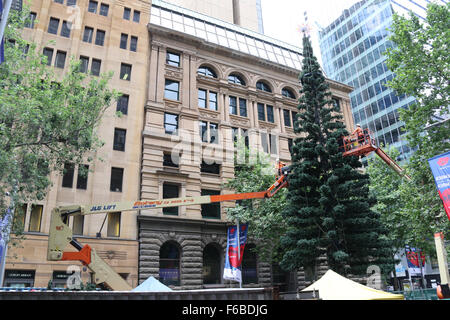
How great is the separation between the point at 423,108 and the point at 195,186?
58.0 ft

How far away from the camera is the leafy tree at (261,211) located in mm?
24719

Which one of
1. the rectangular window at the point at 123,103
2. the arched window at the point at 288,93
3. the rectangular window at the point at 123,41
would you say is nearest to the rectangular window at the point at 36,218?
the rectangular window at the point at 123,103

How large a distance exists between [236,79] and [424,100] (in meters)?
19.6

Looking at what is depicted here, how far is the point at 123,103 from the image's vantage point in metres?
28.3

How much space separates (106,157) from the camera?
25953 millimetres

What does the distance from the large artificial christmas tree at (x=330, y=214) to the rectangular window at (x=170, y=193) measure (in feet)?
32.5

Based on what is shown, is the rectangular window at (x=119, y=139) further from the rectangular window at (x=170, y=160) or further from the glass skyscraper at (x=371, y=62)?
the glass skyscraper at (x=371, y=62)

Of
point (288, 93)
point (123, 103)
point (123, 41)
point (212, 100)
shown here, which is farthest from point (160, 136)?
point (288, 93)

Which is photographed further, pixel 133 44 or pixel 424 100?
pixel 133 44

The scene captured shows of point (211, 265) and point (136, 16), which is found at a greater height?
point (136, 16)

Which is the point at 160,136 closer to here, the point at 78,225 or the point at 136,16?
the point at 78,225

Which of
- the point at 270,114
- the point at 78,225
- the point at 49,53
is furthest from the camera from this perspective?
the point at 270,114

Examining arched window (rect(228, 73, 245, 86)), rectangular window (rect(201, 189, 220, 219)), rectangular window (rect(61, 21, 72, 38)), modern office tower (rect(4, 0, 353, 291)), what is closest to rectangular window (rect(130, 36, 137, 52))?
modern office tower (rect(4, 0, 353, 291))
